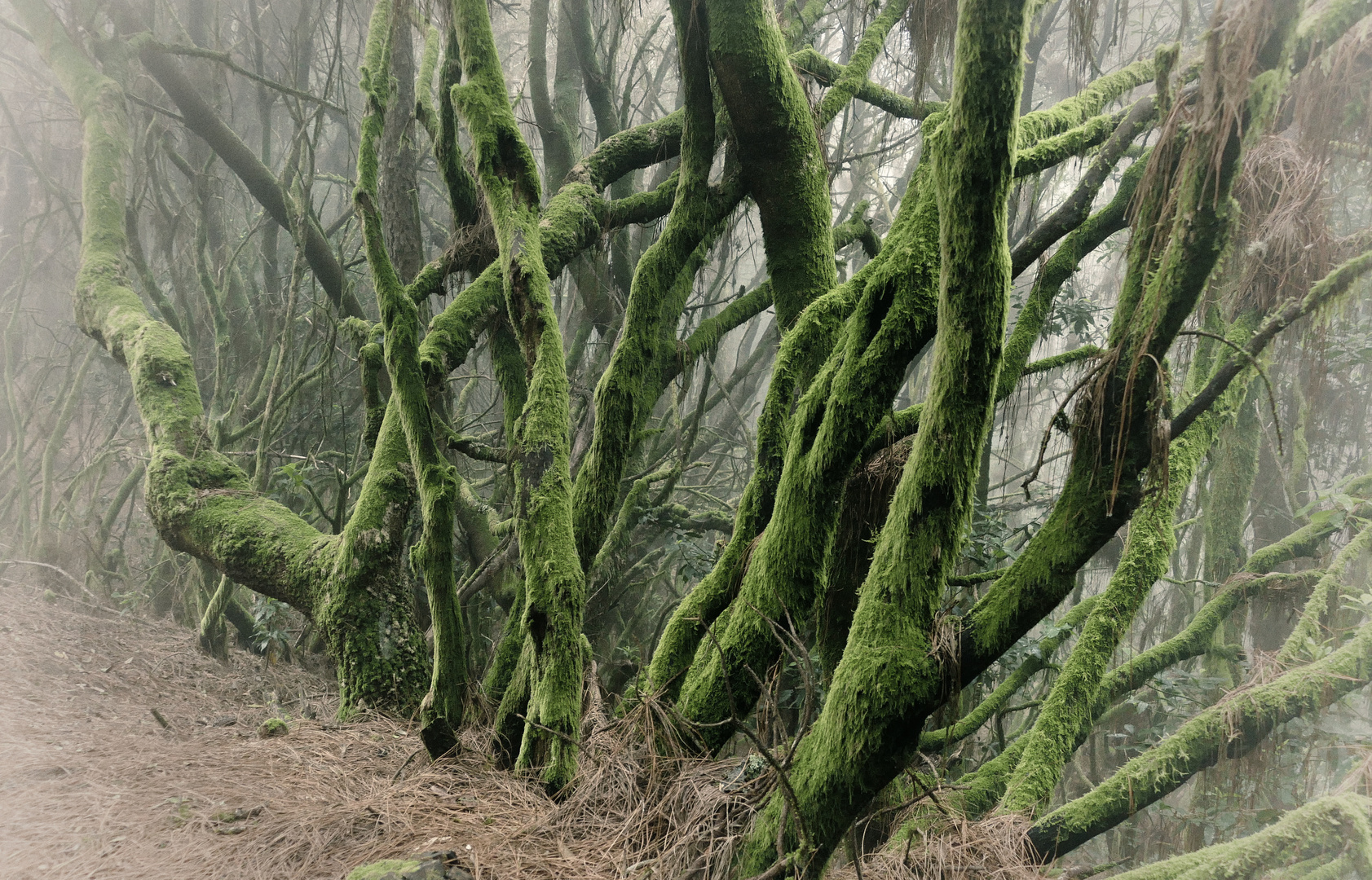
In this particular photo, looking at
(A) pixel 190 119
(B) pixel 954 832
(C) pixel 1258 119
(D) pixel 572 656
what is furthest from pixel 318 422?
(C) pixel 1258 119

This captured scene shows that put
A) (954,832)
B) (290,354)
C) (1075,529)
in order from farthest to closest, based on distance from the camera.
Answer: (290,354), (954,832), (1075,529)

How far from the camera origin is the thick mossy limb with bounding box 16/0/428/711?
11.2 ft

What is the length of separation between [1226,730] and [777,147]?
127 inches

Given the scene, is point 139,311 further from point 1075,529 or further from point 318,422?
point 1075,529

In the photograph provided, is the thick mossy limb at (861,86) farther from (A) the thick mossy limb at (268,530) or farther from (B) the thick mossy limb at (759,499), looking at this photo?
(A) the thick mossy limb at (268,530)

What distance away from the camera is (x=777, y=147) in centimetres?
335

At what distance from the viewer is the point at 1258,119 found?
1.71 metres

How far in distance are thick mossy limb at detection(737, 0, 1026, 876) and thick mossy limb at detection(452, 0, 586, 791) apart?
1.07 m

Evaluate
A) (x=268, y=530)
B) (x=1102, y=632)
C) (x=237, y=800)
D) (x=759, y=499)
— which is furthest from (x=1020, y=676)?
(x=268, y=530)

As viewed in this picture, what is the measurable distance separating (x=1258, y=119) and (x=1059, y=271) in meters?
1.68

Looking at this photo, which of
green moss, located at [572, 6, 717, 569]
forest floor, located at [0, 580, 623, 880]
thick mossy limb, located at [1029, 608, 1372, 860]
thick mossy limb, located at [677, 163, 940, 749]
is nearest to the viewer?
thick mossy limb, located at [677, 163, 940, 749]

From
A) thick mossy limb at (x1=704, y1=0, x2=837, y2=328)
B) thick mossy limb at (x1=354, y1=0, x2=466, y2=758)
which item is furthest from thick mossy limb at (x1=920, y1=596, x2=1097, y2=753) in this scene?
thick mossy limb at (x1=354, y1=0, x2=466, y2=758)

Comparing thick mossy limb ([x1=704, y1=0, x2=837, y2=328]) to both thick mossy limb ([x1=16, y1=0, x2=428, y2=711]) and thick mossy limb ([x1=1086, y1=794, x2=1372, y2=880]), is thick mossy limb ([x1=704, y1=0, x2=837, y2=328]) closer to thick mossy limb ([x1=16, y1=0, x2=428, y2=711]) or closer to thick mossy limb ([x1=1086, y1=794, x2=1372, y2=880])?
thick mossy limb ([x1=16, y1=0, x2=428, y2=711])

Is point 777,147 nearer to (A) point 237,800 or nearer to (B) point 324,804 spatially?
(B) point 324,804
